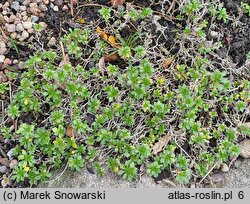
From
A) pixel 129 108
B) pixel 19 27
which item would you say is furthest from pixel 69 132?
pixel 19 27

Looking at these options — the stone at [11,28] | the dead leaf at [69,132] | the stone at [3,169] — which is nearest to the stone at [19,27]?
the stone at [11,28]

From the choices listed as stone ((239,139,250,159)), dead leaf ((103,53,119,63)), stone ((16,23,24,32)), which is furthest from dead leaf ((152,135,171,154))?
stone ((16,23,24,32))

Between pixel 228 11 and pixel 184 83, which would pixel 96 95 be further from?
pixel 228 11

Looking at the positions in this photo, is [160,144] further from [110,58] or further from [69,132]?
[110,58]

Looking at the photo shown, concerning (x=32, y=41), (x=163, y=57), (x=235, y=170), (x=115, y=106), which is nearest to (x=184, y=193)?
(x=235, y=170)

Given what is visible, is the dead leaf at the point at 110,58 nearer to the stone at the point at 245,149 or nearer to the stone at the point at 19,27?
the stone at the point at 19,27

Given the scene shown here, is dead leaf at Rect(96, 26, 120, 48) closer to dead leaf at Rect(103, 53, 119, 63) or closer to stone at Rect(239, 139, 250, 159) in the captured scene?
dead leaf at Rect(103, 53, 119, 63)
